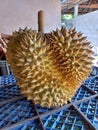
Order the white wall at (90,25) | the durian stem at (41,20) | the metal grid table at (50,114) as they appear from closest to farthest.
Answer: the metal grid table at (50,114) → the durian stem at (41,20) → the white wall at (90,25)

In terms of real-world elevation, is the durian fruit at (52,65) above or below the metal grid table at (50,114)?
above

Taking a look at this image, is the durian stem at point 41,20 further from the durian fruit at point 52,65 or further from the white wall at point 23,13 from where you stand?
the white wall at point 23,13

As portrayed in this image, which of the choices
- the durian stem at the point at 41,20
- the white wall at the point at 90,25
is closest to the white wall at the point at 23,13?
the white wall at the point at 90,25

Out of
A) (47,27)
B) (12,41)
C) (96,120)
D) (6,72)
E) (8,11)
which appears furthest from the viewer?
(47,27)

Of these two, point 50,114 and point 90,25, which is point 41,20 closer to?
point 50,114

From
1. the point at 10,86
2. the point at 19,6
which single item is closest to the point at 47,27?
the point at 19,6

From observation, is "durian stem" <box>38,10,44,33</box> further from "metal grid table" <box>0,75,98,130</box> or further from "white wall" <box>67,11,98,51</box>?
"white wall" <box>67,11,98,51</box>

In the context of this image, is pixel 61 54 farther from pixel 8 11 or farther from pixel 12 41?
pixel 8 11
